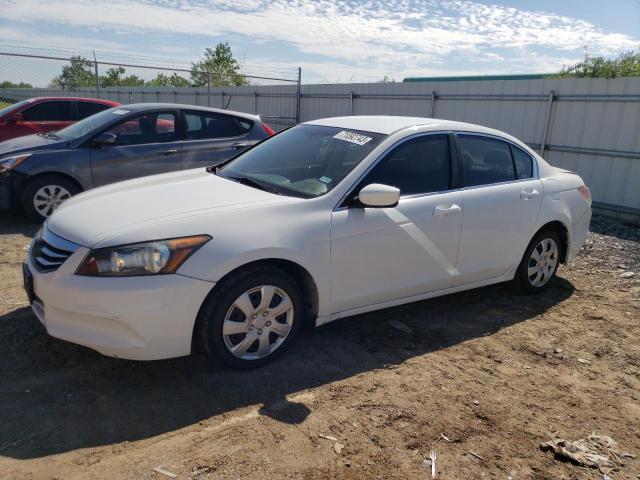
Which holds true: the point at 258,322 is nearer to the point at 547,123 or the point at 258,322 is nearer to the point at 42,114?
the point at 42,114

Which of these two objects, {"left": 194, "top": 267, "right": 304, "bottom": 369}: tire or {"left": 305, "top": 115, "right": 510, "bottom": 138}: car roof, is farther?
{"left": 305, "top": 115, "right": 510, "bottom": 138}: car roof

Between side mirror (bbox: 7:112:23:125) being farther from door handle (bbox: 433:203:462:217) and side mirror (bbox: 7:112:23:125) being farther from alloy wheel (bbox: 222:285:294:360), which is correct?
door handle (bbox: 433:203:462:217)

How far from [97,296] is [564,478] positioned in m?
2.63

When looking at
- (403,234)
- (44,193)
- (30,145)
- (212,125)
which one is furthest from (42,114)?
(403,234)

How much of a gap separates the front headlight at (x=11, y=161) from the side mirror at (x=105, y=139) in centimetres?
81

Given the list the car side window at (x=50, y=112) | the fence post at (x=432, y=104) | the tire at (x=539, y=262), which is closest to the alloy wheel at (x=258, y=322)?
the tire at (x=539, y=262)

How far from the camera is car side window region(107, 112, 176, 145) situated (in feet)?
23.6

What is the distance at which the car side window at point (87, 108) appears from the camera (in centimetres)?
988

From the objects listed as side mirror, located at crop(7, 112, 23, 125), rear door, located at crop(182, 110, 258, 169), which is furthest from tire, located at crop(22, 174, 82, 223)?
side mirror, located at crop(7, 112, 23, 125)

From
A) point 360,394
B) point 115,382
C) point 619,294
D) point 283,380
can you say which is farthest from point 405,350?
point 619,294

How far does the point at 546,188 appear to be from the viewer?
5023 millimetres

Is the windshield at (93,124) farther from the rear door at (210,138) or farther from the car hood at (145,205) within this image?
the car hood at (145,205)

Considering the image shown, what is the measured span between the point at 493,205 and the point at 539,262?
1054mm

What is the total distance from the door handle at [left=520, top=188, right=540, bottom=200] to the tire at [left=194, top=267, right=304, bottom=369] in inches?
91.1
